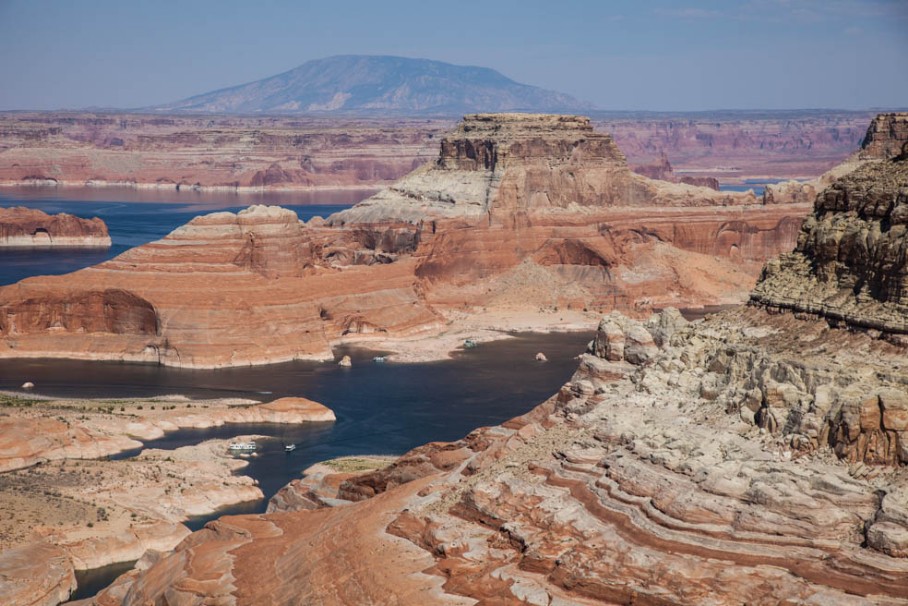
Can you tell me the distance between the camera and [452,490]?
35938 millimetres

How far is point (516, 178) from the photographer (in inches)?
4872

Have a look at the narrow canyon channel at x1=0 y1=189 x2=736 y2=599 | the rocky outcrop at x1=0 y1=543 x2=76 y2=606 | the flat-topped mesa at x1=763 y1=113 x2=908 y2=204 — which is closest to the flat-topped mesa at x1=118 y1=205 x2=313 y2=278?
the narrow canyon channel at x1=0 y1=189 x2=736 y2=599

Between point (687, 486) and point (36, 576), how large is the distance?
29.5 m

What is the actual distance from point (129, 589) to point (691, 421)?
19732 millimetres

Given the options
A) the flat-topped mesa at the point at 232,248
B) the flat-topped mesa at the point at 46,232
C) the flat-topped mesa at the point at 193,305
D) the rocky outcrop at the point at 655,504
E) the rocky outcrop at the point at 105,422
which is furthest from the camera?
the flat-topped mesa at the point at 46,232

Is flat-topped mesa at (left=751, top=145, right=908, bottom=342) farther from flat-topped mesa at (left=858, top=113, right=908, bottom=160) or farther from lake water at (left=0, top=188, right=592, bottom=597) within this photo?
flat-topped mesa at (left=858, top=113, right=908, bottom=160)

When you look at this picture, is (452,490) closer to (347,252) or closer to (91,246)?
(347,252)

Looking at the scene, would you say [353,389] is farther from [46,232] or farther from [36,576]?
[46,232]

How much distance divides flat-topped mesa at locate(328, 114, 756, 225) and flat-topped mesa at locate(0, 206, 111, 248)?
51158 mm

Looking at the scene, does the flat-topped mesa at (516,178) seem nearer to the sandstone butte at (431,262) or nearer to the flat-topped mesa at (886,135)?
the sandstone butte at (431,262)

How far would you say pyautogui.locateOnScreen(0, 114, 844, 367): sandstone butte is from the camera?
9550cm

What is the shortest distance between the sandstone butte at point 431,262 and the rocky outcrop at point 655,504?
57.6m

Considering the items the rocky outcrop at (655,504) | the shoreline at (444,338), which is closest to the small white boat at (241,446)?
the shoreline at (444,338)

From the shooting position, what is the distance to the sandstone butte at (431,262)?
313 feet
